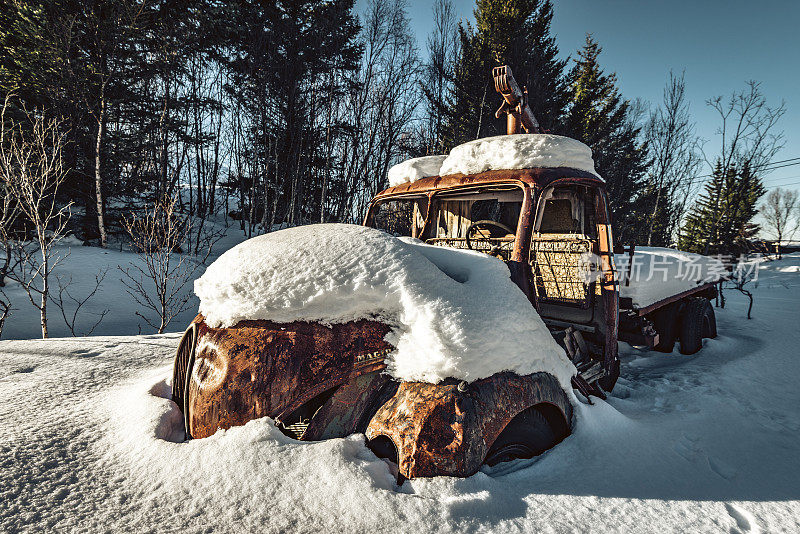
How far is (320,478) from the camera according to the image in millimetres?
1215

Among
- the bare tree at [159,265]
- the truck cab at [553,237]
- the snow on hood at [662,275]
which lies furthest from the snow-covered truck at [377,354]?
the bare tree at [159,265]

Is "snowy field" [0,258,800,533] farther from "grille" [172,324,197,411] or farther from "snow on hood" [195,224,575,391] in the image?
"snow on hood" [195,224,575,391]

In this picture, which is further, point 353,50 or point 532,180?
point 353,50

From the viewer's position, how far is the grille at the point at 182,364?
66.5 inches

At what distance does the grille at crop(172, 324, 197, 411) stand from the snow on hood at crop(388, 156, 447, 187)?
6.61 ft

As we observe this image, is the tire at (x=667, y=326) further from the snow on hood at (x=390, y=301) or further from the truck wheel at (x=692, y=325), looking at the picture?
the snow on hood at (x=390, y=301)

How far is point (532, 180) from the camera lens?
225 cm

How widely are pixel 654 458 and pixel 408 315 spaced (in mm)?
1520

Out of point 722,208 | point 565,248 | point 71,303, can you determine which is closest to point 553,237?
point 565,248

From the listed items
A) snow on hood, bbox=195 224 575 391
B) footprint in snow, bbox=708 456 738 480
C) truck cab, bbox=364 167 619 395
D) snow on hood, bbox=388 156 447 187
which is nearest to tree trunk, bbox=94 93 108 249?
truck cab, bbox=364 167 619 395

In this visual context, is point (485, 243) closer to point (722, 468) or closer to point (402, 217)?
point (722, 468)

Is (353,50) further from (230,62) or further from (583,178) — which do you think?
(583,178)

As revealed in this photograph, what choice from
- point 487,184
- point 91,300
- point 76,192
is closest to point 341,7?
point 76,192

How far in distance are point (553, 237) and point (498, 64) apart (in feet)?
42.5
